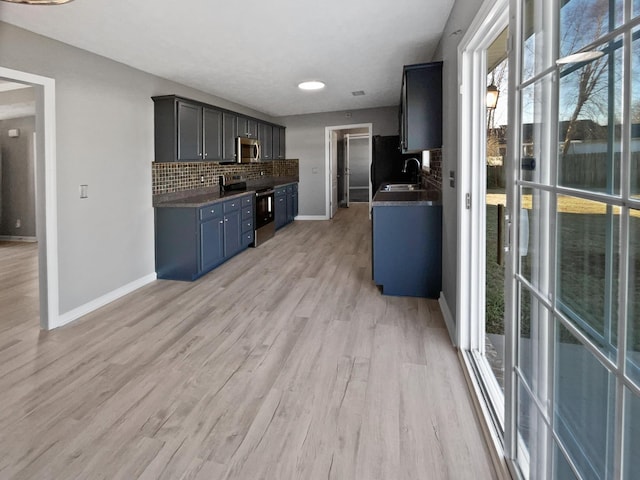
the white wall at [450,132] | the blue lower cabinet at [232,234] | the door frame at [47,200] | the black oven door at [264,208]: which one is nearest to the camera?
the white wall at [450,132]

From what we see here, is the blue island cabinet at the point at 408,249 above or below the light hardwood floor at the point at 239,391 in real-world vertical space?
above

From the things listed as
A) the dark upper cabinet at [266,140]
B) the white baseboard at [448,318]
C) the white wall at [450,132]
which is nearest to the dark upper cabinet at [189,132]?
the dark upper cabinet at [266,140]

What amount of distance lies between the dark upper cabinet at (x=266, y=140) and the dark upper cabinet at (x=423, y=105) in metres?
3.94

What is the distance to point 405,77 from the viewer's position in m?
3.30

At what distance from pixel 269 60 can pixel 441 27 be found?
171cm

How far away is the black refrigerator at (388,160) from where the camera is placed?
714cm

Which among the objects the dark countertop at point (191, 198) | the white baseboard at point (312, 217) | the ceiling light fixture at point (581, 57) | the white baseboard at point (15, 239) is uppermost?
the ceiling light fixture at point (581, 57)

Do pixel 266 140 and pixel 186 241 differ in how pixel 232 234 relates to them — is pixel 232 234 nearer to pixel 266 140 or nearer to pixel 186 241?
pixel 186 241

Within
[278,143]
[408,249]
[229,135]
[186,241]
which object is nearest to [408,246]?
[408,249]

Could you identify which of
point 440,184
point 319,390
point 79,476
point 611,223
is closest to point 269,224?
point 440,184

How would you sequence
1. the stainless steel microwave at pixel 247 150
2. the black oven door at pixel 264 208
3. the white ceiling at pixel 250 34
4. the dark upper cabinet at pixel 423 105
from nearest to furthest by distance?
the white ceiling at pixel 250 34 → the dark upper cabinet at pixel 423 105 → the stainless steel microwave at pixel 247 150 → the black oven door at pixel 264 208

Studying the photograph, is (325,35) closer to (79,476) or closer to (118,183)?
(118,183)

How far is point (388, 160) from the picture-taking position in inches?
286

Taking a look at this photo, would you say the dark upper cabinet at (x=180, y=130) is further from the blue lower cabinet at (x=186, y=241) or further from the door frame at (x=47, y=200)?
the door frame at (x=47, y=200)
